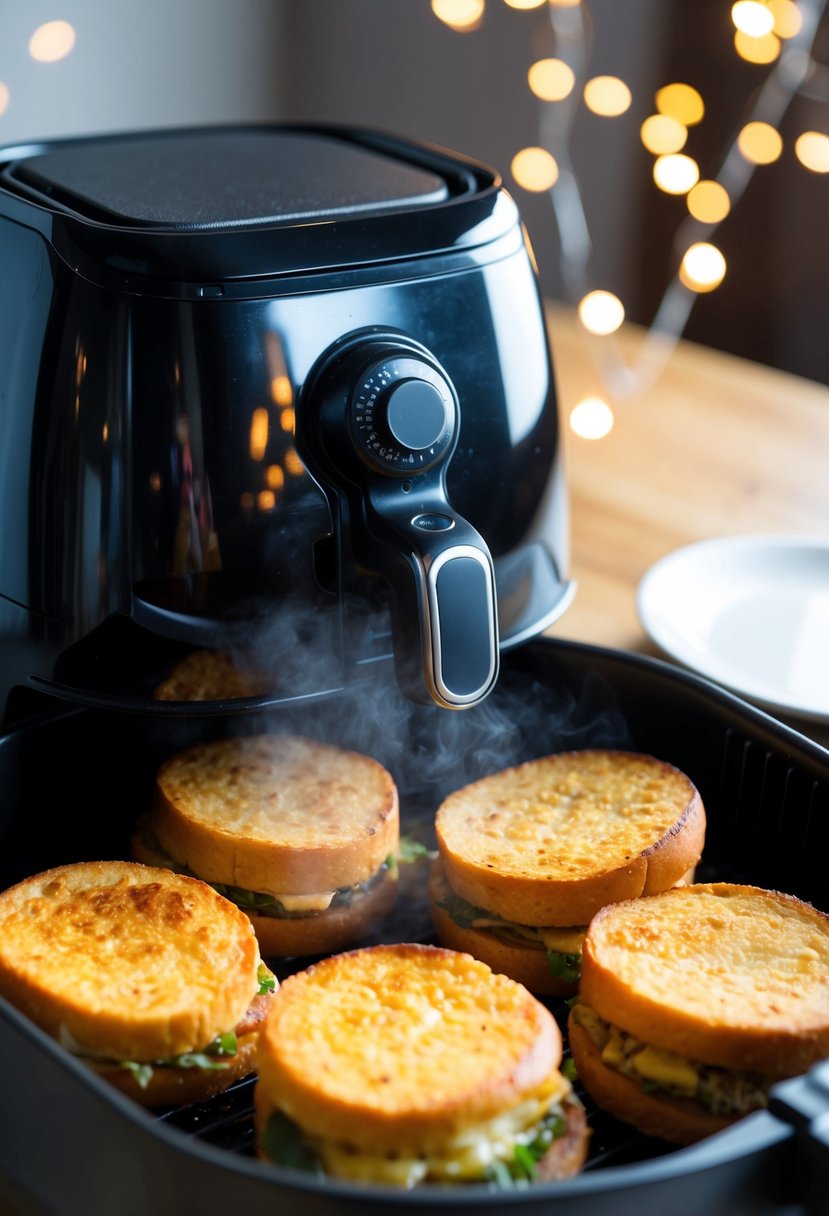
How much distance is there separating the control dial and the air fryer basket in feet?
0.52

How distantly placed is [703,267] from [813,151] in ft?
0.94

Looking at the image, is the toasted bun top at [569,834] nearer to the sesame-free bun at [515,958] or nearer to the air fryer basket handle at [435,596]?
the sesame-free bun at [515,958]

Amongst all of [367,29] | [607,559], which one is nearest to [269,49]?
[367,29]

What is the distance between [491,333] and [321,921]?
0.39m

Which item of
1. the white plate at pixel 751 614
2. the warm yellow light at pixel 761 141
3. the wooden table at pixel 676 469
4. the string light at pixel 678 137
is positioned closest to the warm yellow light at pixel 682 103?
the string light at pixel 678 137

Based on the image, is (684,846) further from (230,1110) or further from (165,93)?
(165,93)

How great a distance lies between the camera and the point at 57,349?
2.57ft

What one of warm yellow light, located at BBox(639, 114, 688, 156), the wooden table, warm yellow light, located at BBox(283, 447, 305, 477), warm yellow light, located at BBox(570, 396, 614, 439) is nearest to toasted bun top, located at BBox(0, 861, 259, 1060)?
warm yellow light, located at BBox(283, 447, 305, 477)

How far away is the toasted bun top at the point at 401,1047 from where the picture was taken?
61cm

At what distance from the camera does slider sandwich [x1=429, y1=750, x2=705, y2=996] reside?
0.84 meters

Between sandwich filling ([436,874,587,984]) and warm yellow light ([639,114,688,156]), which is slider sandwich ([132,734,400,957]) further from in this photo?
warm yellow light ([639,114,688,156])

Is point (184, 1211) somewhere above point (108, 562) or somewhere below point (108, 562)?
below

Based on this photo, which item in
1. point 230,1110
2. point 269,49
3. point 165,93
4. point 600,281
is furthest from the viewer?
point 600,281

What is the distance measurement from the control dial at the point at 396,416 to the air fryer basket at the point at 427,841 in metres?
0.16
